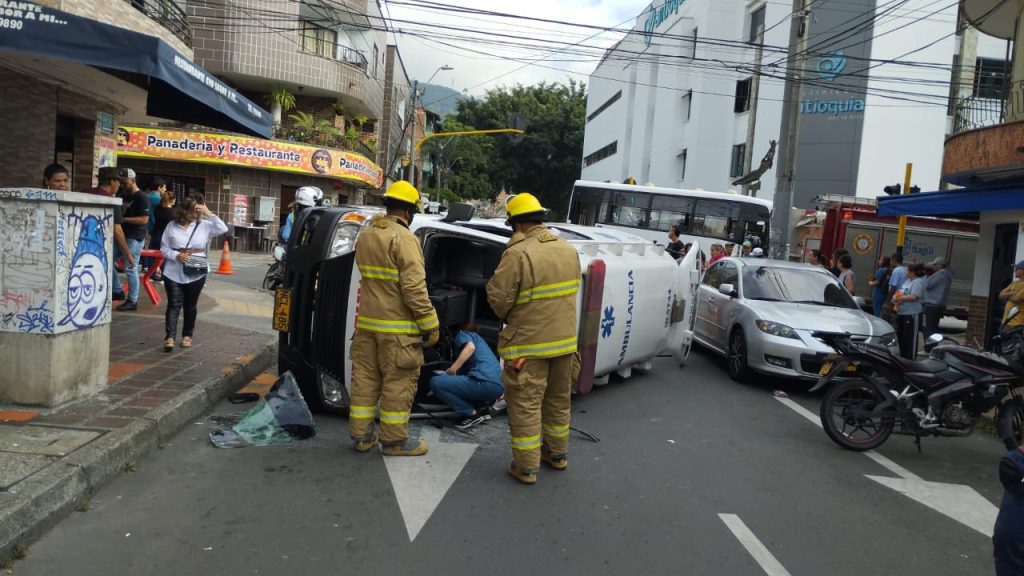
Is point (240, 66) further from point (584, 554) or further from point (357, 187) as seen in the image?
point (584, 554)

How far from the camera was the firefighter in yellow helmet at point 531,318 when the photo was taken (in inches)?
184

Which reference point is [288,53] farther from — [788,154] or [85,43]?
[85,43]

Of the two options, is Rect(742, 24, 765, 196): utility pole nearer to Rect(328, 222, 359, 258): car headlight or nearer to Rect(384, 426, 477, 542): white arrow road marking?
Rect(328, 222, 359, 258): car headlight

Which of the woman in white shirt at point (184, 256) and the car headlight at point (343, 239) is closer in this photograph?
the car headlight at point (343, 239)

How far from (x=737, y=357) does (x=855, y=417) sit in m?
2.79

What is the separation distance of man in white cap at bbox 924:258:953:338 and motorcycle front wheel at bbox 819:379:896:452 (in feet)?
19.0

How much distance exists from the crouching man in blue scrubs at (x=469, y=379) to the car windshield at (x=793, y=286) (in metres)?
4.56

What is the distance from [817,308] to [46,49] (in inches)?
328

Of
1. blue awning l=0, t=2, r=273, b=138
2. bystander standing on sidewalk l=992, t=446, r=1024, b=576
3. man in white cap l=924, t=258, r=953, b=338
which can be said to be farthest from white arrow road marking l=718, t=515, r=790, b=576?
man in white cap l=924, t=258, r=953, b=338

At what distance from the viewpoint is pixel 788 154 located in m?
14.4

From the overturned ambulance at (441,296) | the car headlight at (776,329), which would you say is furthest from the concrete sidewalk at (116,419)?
the car headlight at (776,329)

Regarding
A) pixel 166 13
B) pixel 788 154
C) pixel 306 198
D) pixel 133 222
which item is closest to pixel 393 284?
pixel 133 222

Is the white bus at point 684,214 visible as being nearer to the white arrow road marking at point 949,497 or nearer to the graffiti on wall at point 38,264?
the white arrow road marking at point 949,497

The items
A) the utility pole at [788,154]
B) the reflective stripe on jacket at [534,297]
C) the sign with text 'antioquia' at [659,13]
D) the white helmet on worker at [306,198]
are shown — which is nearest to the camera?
the reflective stripe on jacket at [534,297]
